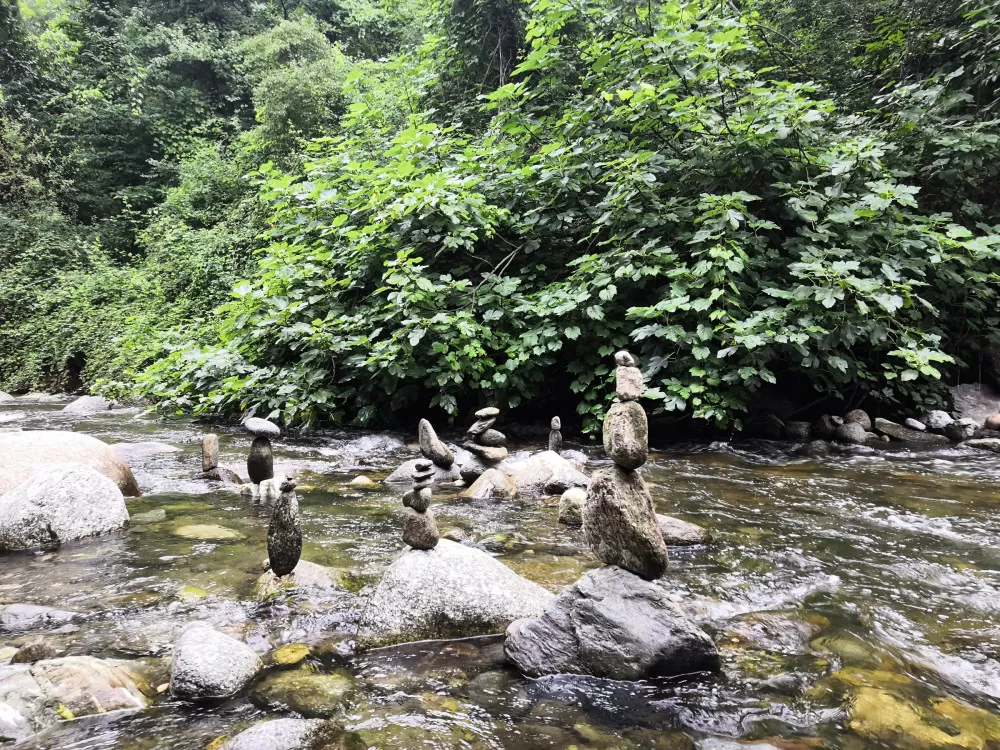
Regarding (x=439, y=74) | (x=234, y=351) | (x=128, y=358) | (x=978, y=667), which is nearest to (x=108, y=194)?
(x=128, y=358)

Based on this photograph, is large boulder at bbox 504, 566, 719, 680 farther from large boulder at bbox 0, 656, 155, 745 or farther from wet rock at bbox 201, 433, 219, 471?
wet rock at bbox 201, 433, 219, 471

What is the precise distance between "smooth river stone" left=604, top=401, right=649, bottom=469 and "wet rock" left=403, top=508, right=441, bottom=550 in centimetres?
101

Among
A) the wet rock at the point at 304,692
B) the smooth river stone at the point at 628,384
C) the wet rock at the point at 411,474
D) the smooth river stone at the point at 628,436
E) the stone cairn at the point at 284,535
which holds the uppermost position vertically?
the smooth river stone at the point at 628,384

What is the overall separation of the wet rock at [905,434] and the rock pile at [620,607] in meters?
6.19

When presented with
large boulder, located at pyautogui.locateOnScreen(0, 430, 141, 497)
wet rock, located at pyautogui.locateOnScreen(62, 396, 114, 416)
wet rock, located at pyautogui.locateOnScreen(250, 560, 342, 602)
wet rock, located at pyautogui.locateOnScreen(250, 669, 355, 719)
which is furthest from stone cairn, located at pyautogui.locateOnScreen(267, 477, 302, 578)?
wet rock, located at pyautogui.locateOnScreen(62, 396, 114, 416)

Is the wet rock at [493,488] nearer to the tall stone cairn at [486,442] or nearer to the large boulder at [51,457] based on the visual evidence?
the tall stone cairn at [486,442]

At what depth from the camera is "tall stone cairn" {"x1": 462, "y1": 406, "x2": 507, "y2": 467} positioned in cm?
589

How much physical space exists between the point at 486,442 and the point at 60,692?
417 centimetres

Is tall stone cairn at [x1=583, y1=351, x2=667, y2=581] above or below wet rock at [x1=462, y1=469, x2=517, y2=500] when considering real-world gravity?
above

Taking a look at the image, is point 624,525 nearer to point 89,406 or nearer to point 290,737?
point 290,737

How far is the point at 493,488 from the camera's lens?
527cm

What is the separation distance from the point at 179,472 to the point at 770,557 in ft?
18.3

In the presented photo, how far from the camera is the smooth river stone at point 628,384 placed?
9.30 ft

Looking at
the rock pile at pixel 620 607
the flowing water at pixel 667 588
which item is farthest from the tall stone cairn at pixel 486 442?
the rock pile at pixel 620 607
